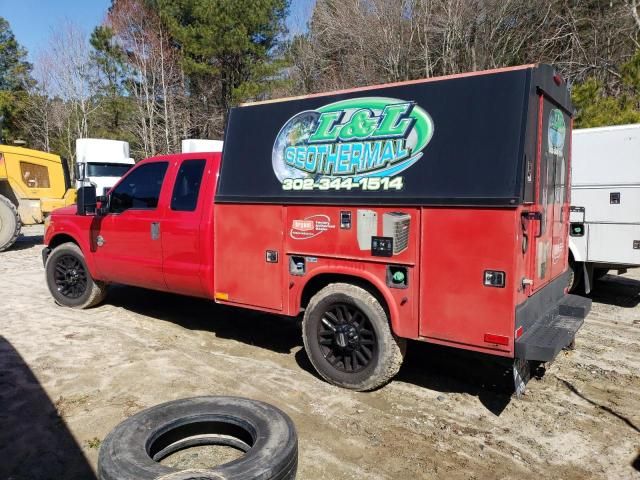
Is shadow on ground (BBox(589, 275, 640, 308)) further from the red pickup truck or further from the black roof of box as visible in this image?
the black roof of box

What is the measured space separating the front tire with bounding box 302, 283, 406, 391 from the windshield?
1660 cm

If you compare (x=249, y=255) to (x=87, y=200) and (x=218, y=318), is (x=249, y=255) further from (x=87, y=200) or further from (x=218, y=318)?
(x=87, y=200)

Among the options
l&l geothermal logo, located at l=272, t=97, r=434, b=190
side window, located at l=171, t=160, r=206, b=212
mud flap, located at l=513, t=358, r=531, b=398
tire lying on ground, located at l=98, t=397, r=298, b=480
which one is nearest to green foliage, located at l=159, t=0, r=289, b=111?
side window, located at l=171, t=160, r=206, b=212

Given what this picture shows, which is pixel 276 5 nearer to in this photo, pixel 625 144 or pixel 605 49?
pixel 605 49

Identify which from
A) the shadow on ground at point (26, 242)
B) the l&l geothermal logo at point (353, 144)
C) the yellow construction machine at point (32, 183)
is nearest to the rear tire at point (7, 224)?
the yellow construction machine at point (32, 183)

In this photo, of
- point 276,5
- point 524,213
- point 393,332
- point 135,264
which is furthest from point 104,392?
point 276,5

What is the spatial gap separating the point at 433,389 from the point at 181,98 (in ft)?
89.8

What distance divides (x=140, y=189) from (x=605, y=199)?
6.41 m

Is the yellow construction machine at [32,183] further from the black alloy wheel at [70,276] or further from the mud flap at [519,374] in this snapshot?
the mud flap at [519,374]

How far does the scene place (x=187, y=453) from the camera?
3621 millimetres

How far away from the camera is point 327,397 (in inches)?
178

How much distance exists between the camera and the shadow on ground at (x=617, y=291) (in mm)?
8180

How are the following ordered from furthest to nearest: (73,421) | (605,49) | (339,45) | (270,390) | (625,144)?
(339,45) < (605,49) < (625,144) < (270,390) < (73,421)

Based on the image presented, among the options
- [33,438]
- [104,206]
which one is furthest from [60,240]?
[33,438]
